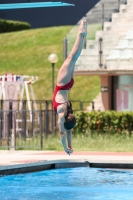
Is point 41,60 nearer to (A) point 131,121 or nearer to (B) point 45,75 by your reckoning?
(B) point 45,75

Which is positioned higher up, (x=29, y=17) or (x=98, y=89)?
(x=29, y=17)

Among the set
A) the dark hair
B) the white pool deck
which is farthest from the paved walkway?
the dark hair

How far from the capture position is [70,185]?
49.5 feet

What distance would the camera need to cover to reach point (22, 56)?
139 feet

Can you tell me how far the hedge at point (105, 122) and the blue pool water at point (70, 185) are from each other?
7.47 m

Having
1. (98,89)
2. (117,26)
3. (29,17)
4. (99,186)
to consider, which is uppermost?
(29,17)

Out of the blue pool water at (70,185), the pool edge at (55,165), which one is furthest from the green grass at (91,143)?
the blue pool water at (70,185)

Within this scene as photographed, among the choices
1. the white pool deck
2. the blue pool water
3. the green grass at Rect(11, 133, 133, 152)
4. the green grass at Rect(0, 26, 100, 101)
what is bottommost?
the blue pool water

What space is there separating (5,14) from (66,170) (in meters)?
34.6

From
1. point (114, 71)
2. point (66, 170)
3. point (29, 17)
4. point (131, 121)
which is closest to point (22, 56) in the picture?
point (29, 17)

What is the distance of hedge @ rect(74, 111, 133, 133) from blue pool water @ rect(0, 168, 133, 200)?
7.47 meters

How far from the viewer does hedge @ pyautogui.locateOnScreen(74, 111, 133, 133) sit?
24547 mm

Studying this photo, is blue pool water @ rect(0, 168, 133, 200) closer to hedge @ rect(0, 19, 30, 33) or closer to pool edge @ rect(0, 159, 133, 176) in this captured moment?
pool edge @ rect(0, 159, 133, 176)

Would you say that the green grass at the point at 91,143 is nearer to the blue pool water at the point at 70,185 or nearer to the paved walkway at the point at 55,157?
the paved walkway at the point at 55,157
